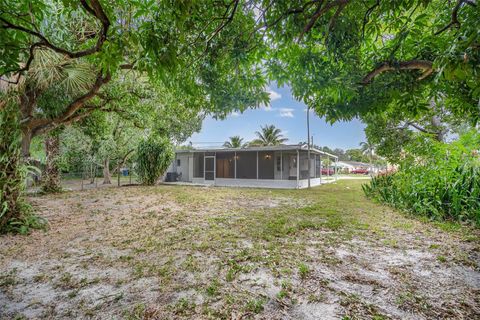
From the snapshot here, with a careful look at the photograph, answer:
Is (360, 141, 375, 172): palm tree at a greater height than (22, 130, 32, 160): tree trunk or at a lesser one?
greater

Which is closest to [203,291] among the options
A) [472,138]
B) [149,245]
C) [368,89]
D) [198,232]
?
[149,245]

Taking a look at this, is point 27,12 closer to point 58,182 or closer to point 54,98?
point 54,98

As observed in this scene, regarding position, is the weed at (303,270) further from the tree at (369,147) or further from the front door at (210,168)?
the front door at (210,168)

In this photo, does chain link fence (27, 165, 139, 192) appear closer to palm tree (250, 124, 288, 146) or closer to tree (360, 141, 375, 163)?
tree (360, 141, 375, 163)

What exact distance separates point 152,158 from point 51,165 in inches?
174

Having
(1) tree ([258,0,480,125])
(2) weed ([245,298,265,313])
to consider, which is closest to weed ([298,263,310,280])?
(2) weed ([245,298,265,313])

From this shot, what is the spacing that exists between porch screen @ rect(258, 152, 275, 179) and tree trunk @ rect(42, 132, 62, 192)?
11494mm

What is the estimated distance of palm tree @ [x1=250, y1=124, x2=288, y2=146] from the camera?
32.4 meters

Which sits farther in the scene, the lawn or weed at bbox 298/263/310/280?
weed at bbox 298/263/310/280

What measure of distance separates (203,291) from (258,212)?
14.0 ft

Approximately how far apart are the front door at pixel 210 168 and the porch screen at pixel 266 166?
353 centimetres

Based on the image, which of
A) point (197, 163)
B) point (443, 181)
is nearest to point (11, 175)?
point (443, 181)

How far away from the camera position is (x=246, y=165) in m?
17.1

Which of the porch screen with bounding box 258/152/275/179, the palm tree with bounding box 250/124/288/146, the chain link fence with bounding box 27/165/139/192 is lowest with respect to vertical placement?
the chain link fence with bounding box 27/165/139/192
